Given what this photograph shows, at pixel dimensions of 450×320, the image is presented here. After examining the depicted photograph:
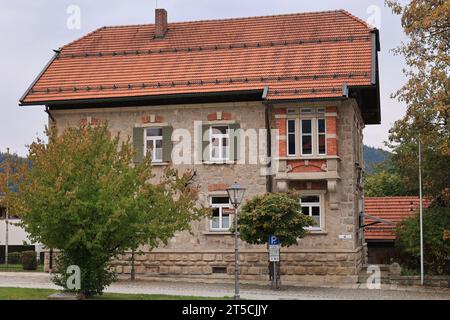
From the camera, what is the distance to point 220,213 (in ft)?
101

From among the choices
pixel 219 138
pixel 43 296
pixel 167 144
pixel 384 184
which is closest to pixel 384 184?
pixel 384 184

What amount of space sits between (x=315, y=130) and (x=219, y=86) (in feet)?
14.3

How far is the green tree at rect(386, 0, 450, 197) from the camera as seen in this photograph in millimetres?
27281

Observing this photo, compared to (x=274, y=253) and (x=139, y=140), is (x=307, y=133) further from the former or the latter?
(x=139, y=140)

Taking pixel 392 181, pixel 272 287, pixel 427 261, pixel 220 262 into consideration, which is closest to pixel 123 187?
pixel 272 287

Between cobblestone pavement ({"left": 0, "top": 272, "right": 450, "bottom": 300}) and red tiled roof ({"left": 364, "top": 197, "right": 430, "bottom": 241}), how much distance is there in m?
10.3

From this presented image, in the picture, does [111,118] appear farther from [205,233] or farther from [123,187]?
[123,187]

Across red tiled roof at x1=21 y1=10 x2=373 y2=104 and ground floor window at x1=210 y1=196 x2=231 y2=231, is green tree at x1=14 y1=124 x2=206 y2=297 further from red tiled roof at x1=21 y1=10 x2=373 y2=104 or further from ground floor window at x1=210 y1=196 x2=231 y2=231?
red tiled roof at x1=21 y1=10 x2=373 y2=104

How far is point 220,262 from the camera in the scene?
1201 inches

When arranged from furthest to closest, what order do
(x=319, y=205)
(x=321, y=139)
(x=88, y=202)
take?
(x=319, y=205)
(x=321, y=139)
(x=88, y=202)

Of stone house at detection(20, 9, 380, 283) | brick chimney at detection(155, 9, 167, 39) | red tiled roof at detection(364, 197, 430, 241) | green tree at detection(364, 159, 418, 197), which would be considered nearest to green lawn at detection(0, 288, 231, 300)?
stone house at detection(20, 9, 380, 283)

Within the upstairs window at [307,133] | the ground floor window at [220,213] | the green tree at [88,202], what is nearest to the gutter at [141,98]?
the upstairs window at [307,133]

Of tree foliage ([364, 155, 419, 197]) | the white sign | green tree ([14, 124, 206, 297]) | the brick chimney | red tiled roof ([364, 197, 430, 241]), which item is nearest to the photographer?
green tree ([14, 124, 206, 297])

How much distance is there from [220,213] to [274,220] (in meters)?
4.83
